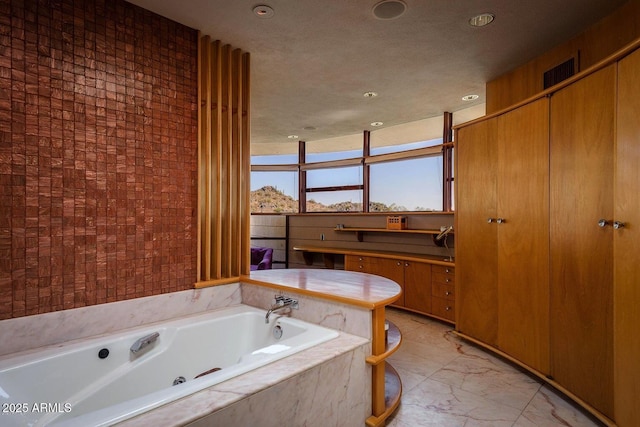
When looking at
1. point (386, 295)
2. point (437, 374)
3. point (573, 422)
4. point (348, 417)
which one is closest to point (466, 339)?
point (437, 374)

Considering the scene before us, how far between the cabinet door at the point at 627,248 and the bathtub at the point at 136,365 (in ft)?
4.95

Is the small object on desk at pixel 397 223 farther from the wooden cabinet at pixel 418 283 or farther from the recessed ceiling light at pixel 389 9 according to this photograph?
the recessed ceiling light at pixel 389 9

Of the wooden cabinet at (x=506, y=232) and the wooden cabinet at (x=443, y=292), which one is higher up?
the wooden cabinet at (x=506, y=232)

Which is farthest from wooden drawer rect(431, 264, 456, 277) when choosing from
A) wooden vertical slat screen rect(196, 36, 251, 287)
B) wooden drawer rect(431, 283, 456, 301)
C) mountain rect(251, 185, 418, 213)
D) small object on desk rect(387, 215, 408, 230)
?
mountain rect(251, 185, 418, 213)

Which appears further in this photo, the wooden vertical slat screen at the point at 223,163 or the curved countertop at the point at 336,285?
the wooden vertical slat screen at the point at 223,163

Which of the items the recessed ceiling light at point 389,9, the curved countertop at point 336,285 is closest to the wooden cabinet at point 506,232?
the curved countertop at point 336,285

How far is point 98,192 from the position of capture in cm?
213

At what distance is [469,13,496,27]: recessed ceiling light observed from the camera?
2378mm

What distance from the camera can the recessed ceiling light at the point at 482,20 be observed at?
2378 millimetres

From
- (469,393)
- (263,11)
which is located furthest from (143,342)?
(263,11)

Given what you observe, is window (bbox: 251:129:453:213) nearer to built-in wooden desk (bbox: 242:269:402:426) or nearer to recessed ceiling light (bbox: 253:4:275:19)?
built-in wooden desk (bbox: 242:269:402:426)

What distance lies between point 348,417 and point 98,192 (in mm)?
2065

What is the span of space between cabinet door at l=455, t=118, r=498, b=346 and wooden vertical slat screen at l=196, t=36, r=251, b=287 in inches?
82.7

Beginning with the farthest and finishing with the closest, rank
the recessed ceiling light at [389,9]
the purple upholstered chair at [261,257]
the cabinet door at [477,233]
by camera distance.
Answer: the purple upholstered chair at [261,257]
the cabinet door at [477,233]
the recessed ceiling light at [389,9]
